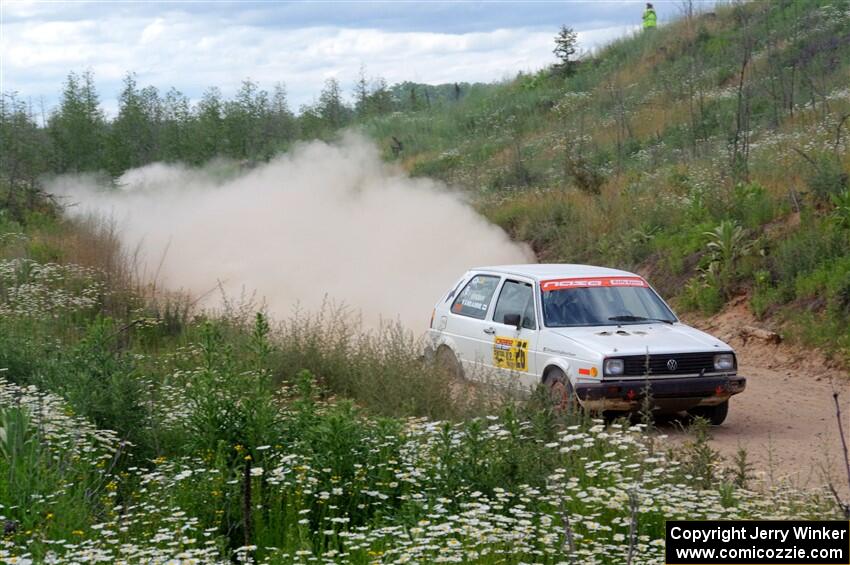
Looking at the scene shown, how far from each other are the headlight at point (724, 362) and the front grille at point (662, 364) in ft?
0.63

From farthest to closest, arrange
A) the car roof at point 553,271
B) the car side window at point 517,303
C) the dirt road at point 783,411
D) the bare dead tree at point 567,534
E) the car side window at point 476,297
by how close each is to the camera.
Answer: the car side window at point 476,297
the car roof at point 553,271
the car side window at point 517,303
the dirt road at point 783,411
the bare dead tree at point 567,534

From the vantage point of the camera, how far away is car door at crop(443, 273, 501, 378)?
1288cm

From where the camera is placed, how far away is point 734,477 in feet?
27.0

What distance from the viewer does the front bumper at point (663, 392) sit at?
10914mm

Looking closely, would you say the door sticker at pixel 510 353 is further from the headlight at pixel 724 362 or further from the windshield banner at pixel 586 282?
the headlight at pixel 724 362

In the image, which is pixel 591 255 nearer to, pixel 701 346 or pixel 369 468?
pixel 701 346

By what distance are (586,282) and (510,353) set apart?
119cm

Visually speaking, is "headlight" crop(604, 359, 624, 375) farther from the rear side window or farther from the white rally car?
the rear side window

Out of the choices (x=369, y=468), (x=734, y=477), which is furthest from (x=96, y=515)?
(x=734, y=477)

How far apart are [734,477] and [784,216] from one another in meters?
12.1

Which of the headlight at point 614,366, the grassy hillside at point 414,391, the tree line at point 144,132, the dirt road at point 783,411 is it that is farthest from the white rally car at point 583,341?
the tree line at point 144,132

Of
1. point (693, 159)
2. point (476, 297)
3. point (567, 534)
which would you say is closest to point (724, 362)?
point (476, 297)

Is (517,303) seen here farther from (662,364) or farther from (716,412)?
(716,412)

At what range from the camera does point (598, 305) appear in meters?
12.4
